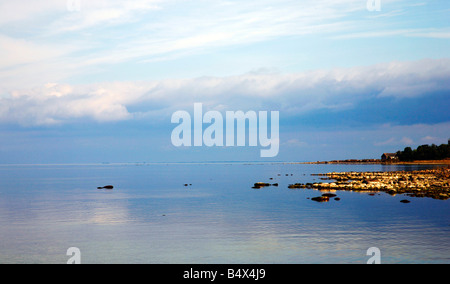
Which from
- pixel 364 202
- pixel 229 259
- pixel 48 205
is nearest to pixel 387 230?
pixel 229 259

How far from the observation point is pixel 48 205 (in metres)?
62.8

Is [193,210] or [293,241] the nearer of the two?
[293,241]

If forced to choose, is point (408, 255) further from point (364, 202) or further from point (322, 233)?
point (364, 202)

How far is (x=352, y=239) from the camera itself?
3459 centimetres
